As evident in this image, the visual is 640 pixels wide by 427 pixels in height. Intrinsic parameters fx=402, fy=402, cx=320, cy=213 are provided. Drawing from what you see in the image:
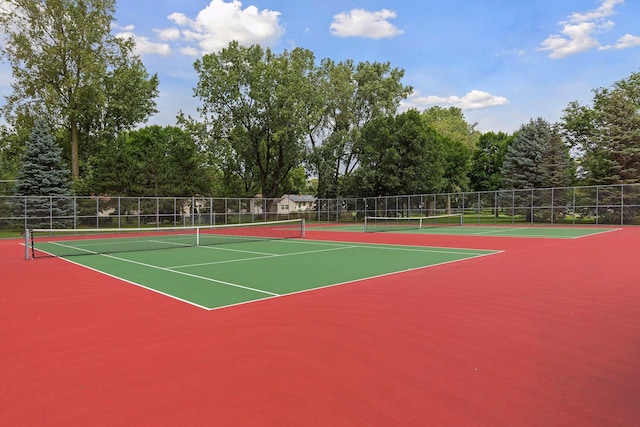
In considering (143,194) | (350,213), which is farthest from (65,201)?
(350,213)

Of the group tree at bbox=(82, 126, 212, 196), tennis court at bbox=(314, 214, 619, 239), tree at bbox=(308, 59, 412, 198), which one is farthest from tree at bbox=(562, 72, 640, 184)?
tree at bbox=(82, 126, 212, 196)

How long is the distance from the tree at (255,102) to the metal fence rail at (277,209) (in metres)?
7.25

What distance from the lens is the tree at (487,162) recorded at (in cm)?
5300

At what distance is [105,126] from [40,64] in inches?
291

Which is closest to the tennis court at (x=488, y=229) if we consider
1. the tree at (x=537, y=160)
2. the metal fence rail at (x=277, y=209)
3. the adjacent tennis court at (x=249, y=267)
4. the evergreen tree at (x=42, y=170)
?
the metal fence rail at (x=277, y=209)

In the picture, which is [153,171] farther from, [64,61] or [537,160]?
[537,160]

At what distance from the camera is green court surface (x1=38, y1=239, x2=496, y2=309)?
7461 millimetres

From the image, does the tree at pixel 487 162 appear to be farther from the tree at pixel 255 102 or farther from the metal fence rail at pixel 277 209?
the tree at pixel 255 102

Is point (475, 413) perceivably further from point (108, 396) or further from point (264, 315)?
point (264, 315)

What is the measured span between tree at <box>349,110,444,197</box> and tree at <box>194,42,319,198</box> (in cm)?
711

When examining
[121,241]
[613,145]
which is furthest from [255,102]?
[613,145]

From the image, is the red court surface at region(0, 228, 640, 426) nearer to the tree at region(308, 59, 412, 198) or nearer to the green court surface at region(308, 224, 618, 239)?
the green court surface at region(308, 224, 618, 239)

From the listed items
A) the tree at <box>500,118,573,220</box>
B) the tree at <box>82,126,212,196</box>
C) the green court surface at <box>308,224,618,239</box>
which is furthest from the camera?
the tree at <box>500,118,573,220</box>

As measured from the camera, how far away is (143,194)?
35.8 metres
